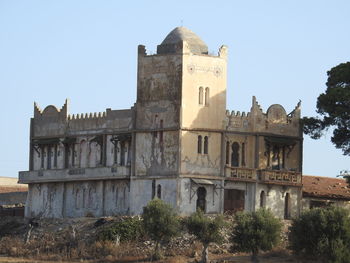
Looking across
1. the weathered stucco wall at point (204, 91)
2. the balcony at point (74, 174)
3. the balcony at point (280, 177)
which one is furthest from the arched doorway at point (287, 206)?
the balcony at point (74, 174)

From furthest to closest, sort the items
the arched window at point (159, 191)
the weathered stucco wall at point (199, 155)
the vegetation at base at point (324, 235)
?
1. the arched window at point (159, 191)
2. the weathered stucco wall at point (199, 155)
3. the vegetation at base at point (324, 235)

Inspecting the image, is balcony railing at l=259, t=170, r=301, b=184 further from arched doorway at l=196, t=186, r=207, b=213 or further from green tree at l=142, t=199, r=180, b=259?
green tree at l=142, t=199, r=180, b=259

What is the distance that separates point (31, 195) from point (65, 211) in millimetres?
4567

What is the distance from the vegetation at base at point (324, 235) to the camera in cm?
8631

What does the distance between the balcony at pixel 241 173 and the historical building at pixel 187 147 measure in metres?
0.07

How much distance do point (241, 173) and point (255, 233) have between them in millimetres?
14846

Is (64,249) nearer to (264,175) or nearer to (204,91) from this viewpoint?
(204,91)

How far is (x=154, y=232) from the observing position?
9556 centimetres

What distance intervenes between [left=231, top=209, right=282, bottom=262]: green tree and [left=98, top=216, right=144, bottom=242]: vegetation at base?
9.26 metres

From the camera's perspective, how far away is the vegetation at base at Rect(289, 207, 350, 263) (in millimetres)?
86312

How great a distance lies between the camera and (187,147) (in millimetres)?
103750

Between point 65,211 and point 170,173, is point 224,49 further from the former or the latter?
point 65,211

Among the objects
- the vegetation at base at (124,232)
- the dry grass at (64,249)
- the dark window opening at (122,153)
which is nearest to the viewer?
the dry grass at (64,249)

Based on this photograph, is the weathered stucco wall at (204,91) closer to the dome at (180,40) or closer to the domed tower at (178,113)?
the domed tower at (178,113)
